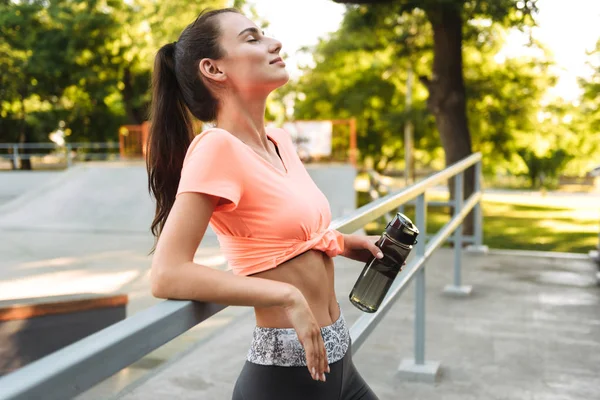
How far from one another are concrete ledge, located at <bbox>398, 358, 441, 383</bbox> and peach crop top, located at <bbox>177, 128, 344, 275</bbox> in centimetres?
272

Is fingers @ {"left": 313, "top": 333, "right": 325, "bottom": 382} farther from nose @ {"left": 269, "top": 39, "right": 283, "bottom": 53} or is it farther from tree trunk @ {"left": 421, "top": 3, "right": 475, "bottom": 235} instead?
tree trunk @ {"left": 421, "top": 3, "right": 475, "bottom": 235}

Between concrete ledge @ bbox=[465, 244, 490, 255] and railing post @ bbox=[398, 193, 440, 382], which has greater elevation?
railing post @ bbox=[398, 193, 440, 382]

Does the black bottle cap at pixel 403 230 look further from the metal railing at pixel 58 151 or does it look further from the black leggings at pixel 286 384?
the metal railing at pixel 58 151

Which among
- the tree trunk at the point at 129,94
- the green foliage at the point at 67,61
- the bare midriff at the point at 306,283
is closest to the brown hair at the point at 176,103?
the bare midriff at the point at 306,283

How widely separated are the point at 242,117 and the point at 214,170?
9.5 inches

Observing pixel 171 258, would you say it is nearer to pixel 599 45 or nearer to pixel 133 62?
pixel 599 45

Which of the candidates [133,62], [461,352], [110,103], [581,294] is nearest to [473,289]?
[581,294]

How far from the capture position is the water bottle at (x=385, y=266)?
1.61 metres

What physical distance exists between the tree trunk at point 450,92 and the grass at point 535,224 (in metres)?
2.08

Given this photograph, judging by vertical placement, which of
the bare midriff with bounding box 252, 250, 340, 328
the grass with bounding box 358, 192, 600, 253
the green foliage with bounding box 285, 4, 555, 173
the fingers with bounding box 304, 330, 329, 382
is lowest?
the grass with bounding box 358, 192, 600, 253

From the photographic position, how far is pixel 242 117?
4.62ft

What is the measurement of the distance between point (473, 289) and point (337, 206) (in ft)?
23.9

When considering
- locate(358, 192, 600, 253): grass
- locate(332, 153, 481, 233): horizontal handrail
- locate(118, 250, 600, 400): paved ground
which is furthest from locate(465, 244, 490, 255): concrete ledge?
locate(332, 153, 481, 233): horizontal handrail

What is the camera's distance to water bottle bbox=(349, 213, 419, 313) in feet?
5.29
